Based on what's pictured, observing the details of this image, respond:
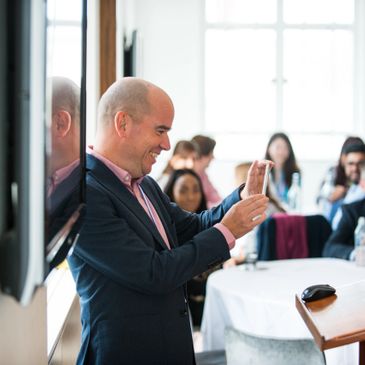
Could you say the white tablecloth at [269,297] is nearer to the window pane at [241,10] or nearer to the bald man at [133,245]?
the bald man at [133,245]

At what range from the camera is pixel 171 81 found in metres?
7.94

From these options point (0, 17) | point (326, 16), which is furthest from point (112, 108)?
point (326, 16)

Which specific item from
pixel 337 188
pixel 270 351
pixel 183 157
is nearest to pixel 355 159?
pixel 337 188

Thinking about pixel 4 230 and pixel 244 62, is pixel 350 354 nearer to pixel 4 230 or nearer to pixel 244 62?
pixel 4 230

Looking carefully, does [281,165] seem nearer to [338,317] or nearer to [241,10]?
[241,10]

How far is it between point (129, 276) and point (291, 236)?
9.08ft

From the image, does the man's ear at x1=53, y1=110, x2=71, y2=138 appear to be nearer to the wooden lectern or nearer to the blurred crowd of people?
the wooden lectern

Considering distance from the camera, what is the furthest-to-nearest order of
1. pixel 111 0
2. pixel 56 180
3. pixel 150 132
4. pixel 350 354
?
pixel 111 0, pixel 350 354, pixel 150 132, pixel 56 180

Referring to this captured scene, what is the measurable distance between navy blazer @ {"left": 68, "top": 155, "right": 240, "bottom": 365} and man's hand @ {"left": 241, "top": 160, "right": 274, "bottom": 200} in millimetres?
334

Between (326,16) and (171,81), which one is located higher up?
(326,16)

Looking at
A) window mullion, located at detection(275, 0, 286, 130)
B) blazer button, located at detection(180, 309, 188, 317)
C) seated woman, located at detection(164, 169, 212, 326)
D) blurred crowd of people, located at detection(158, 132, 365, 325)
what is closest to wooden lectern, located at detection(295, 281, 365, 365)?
blazer button, located at detection(180, 309, 188, 317)

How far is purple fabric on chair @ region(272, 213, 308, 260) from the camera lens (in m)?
4.02

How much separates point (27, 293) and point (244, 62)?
750 centimetres

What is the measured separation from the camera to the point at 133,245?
145 cm
